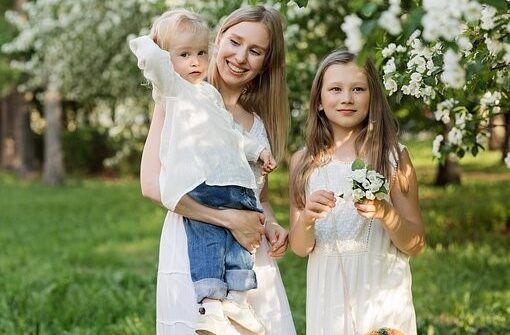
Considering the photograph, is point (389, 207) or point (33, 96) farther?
point (33, 96)

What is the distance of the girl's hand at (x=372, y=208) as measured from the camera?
2693 mm

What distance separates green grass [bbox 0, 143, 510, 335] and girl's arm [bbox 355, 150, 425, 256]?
188 cm

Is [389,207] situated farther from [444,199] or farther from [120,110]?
[120,110]

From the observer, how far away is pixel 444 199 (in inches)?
501

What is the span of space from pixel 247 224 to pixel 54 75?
11.2 meters

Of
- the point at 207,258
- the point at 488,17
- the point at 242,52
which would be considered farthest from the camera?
the point at 242,52

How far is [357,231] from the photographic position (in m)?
3.05

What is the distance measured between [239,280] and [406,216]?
2.14 feet

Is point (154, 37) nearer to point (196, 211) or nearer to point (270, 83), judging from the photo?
point (270, 83)

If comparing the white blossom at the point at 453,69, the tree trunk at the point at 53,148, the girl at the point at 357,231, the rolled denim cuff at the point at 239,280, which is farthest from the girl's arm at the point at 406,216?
the tree trunk at the point at 53,148

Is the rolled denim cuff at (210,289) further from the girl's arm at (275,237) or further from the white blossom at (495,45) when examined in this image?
the white blossom at (495,45)

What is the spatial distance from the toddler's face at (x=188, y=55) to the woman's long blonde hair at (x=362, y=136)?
1.62ft

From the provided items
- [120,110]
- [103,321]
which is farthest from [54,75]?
[103,321]

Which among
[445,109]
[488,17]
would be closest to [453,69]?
[488,17]
